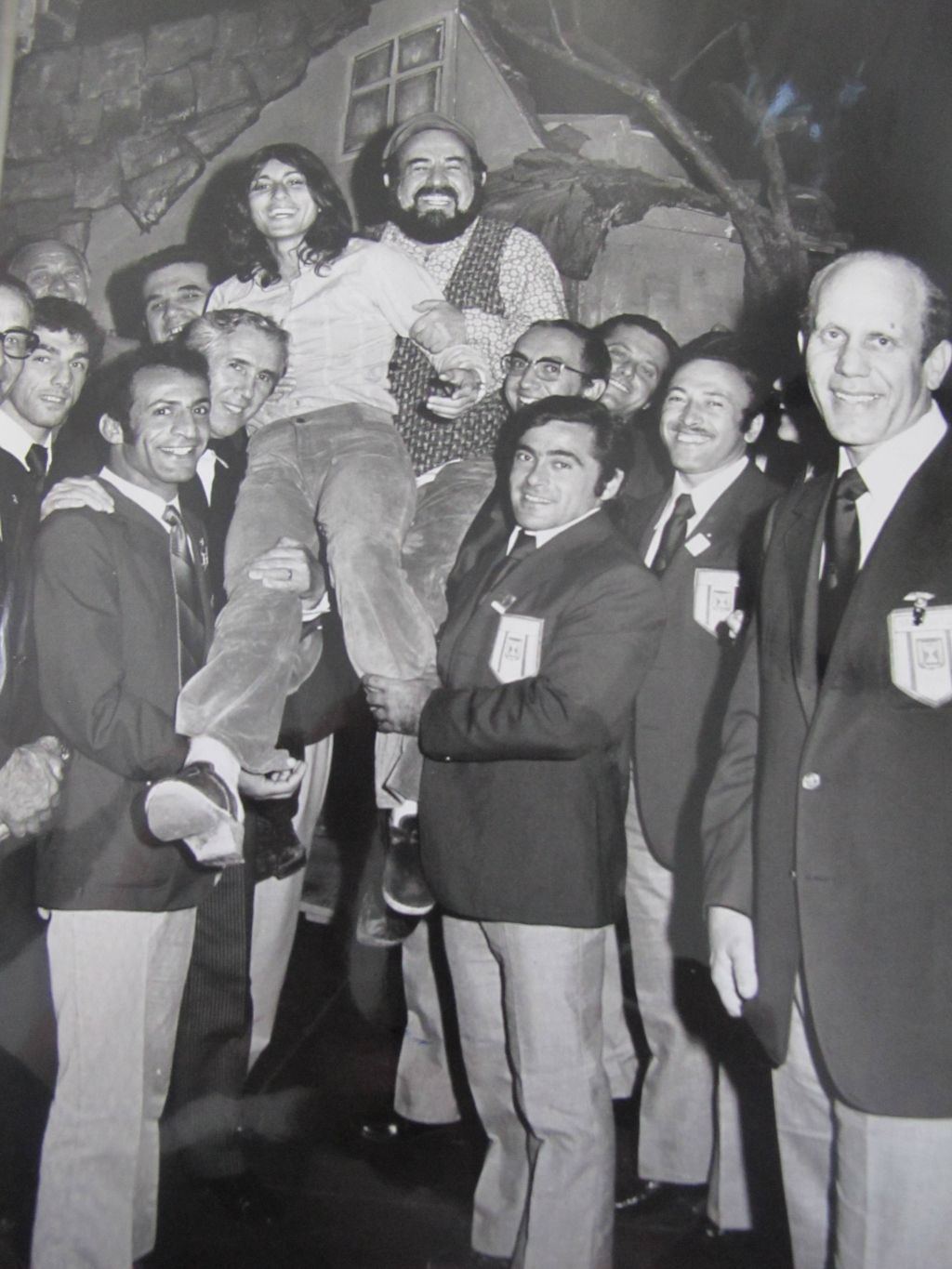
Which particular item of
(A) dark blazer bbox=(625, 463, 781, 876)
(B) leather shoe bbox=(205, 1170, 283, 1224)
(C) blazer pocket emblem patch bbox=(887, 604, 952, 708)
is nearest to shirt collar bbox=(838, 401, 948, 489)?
(C) blazer pocket emblem patch bbox=(887, 604, 952, 708)

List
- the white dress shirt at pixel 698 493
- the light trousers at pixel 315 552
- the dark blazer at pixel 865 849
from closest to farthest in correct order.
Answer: the dark blazer at pixel 865 849 < the light trousers at pixel 315 552 < the white dress shirt at pixel 698 493

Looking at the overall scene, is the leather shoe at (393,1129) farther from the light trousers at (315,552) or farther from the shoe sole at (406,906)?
the light trousers at (315,552)

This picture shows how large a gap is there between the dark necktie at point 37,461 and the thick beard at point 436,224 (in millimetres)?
829

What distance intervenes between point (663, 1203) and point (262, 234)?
79.6 inches

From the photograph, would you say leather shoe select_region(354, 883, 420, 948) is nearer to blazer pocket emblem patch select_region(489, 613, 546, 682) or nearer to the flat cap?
blazer pocket emblem patch select_region(489, 613, 546, 682)

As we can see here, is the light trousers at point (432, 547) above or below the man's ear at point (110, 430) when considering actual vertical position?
below

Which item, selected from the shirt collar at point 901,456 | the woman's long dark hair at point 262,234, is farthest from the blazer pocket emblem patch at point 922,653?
the woman's long dark hair at point 262,234

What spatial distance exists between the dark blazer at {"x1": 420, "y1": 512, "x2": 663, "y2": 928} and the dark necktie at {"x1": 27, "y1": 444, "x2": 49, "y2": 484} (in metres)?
0.84

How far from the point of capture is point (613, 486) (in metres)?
2.00

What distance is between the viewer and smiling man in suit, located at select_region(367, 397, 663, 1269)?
1804 millimetres

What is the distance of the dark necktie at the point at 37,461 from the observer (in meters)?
1.93

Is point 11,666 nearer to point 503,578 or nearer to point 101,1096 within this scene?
point 101,1096

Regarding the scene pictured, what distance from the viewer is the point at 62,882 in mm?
1839

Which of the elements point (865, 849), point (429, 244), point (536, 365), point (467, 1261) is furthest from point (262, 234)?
point (467, 1261)
